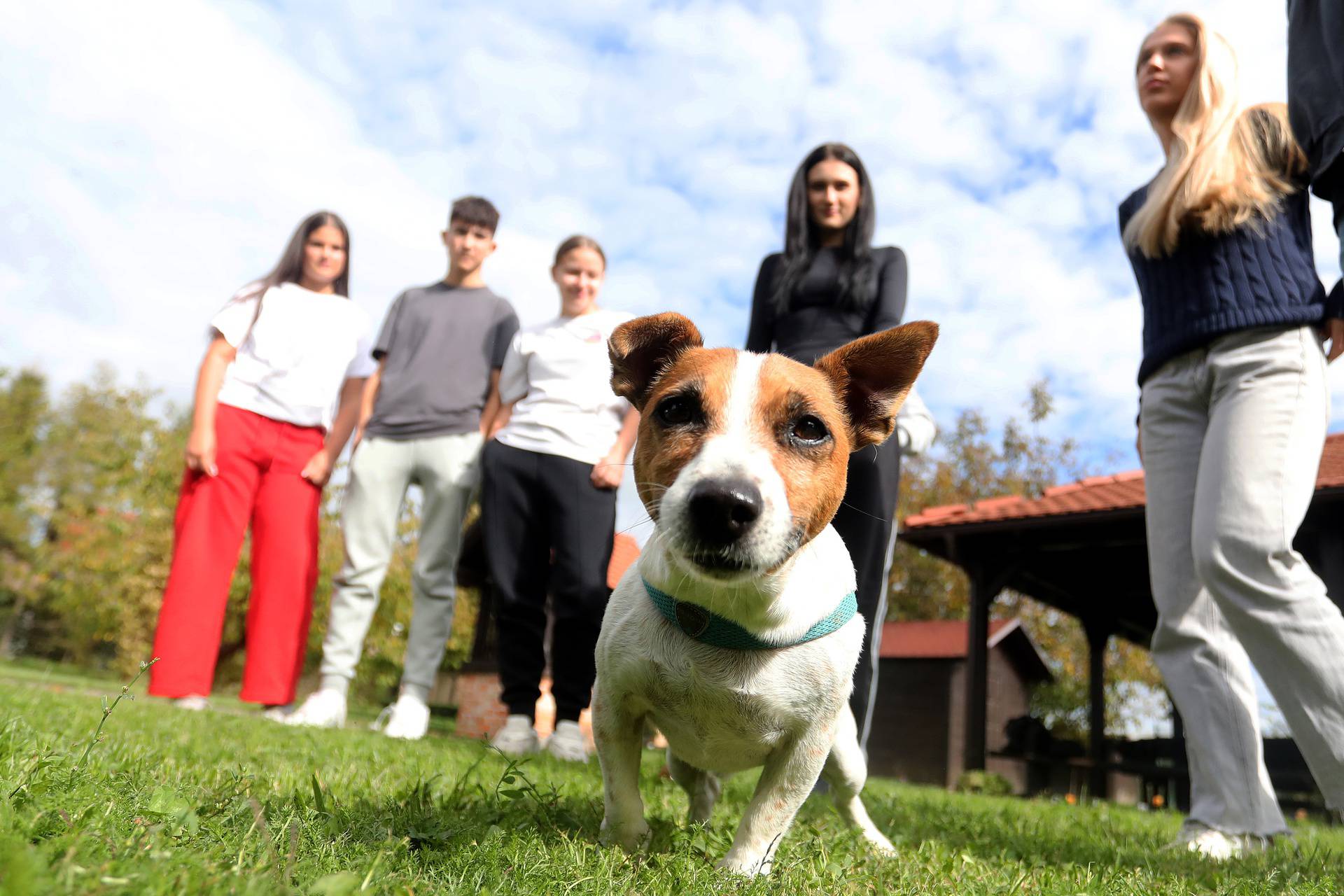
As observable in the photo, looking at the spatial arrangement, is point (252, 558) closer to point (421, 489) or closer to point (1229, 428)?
point (421, 489)

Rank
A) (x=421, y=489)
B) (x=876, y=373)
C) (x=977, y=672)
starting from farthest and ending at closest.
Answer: (x=977, y=672)
(x=421, y=489)
(x=876, y=373)

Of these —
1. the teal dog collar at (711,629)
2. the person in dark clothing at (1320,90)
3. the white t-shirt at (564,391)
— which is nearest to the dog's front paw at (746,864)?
the teal dog collar at (711,629)

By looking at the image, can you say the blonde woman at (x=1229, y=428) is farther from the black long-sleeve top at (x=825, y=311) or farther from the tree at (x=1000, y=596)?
the tree at (x=1000, y=596)

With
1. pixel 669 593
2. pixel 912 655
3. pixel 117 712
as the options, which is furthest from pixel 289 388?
pixel 912 655

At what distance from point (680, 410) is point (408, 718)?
420 cm

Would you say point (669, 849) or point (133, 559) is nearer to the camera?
point (669, 849)

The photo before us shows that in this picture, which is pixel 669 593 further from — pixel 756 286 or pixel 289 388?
pixel 289 388

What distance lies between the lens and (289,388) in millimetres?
6086

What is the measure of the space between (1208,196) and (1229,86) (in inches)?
22.1

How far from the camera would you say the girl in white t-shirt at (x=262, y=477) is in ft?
18.5

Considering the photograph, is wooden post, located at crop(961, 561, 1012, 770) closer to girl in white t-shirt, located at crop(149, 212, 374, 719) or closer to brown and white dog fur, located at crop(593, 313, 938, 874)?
girl in white t-shirt, located at crop(149, 212, 374, 719)

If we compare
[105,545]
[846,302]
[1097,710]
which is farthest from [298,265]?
[105,545]

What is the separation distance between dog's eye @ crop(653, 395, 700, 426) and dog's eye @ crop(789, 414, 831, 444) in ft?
0.88

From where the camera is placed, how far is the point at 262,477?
19.8 feet
